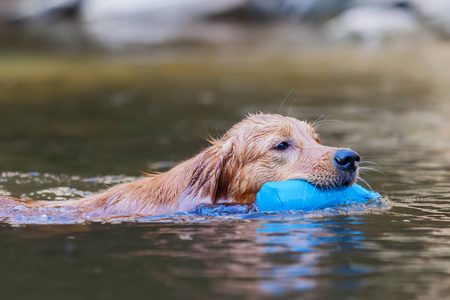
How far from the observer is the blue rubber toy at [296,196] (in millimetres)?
7324

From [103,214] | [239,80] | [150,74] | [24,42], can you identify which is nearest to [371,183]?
[103,214]

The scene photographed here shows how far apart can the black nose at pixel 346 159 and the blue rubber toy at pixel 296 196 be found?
0.81ft

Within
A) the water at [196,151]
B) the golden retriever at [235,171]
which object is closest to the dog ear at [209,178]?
the golden retriever at [235,171]

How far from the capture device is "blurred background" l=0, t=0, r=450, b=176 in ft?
40.7

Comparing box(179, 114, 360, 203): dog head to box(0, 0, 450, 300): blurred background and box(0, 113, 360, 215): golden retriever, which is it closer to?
box(0, 113, 360, 215): golden retriever

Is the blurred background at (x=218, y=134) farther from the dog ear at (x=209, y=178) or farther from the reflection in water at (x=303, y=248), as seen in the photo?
the dog ear at (x=209, y=178)

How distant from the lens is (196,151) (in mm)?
11789

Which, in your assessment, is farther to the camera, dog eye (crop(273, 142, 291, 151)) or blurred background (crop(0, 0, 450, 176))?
blurred background (crop(0, 0, 450, 176))

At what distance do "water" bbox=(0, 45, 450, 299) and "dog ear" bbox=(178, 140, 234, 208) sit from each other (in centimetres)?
27

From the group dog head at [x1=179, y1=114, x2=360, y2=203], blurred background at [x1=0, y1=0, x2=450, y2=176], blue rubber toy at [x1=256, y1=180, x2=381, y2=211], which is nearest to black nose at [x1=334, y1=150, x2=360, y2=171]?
dog head at [x1=179, y1=114, x2=360, y2=203]

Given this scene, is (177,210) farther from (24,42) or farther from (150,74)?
(24,42)

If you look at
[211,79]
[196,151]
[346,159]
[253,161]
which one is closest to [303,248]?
[346,159]

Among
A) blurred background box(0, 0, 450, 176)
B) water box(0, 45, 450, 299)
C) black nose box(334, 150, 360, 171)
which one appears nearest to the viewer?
water box(0, 45, 450, 299)

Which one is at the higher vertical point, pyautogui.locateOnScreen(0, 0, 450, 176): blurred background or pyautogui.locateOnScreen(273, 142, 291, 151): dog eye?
pyautogui.locateOnScreen(0, 0, 450, 176): blurred background
